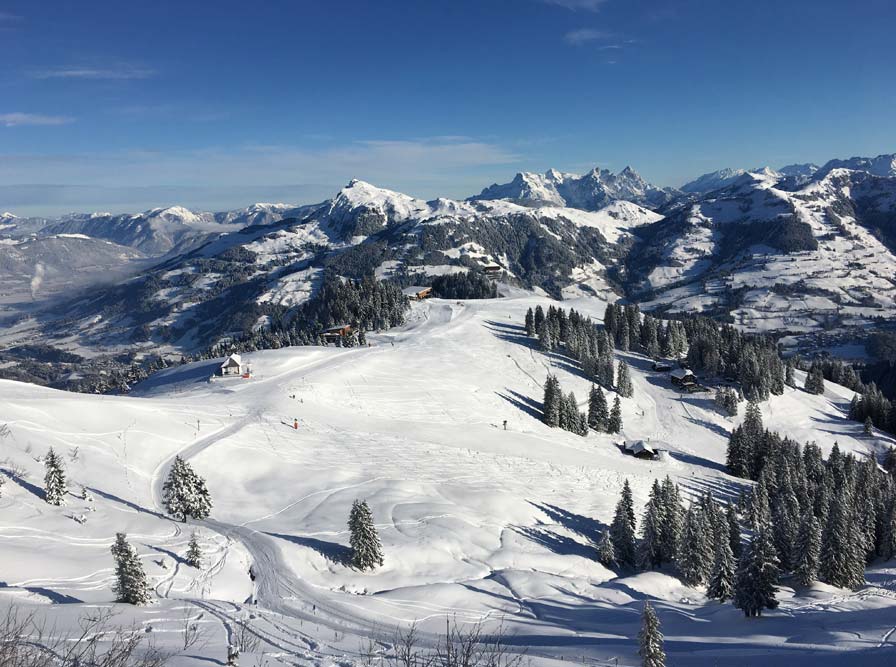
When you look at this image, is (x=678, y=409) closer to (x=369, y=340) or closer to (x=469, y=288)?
(x=369, y=340)

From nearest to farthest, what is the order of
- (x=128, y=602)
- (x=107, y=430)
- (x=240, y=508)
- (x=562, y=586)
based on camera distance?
(x=128, y=602)
(x=562, y=586)
(x=240, y=508)
(x=107, y=430)

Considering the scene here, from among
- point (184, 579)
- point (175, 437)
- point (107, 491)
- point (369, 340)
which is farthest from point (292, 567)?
point (369, 340)

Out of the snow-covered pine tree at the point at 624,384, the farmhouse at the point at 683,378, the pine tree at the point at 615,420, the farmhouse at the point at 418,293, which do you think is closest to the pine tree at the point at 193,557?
the pine tree at the point at 615,420

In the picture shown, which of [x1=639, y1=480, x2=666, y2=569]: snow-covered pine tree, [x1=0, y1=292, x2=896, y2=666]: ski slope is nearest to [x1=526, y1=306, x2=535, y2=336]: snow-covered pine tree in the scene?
[x1=0, y1=292, x2=896, y2=666]: ski slope

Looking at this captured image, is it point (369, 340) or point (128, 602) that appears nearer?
point (128, 602)

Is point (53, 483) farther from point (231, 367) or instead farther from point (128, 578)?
point (231, 367)

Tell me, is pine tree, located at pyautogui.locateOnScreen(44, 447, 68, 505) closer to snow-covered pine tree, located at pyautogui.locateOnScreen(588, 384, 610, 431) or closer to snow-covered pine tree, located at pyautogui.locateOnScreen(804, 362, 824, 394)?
snow-covered pine tree, located at pyautogui.locateOnScreen(588, 384, 610, 431)
